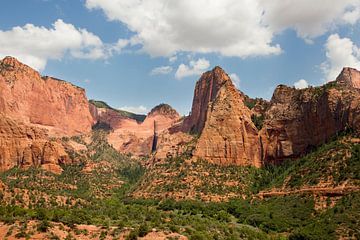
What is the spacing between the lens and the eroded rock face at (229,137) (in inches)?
4692

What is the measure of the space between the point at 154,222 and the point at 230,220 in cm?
2187

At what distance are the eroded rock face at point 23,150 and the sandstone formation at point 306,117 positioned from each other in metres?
64.4

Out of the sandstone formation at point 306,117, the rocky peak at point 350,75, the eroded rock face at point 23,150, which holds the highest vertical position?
the rocky peak at point 350,75

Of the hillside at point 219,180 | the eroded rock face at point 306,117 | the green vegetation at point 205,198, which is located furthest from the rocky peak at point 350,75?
the green vegetation at point 205,198

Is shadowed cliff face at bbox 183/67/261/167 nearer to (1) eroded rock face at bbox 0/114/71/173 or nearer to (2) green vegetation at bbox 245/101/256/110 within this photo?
(2) green vegetation at bbox 245/101/256/110

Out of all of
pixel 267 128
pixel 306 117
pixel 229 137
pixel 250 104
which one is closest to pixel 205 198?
pixel 229 137

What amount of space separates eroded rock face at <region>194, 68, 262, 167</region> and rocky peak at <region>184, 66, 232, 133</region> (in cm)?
3007

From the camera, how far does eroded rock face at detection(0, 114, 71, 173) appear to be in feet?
438

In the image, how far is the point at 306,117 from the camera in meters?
115

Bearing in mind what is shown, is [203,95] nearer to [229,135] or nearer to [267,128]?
[267,128]

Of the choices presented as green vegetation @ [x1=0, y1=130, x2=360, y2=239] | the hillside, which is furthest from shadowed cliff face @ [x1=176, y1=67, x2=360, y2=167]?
green vegetation @ [x1=0, y1=130, x2=360, y2=239]

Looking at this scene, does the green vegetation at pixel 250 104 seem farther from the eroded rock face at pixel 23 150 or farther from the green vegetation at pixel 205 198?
the eroded rock face at pixel 23 150

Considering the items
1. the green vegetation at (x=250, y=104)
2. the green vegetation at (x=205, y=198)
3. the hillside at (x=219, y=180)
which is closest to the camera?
the hillside at (x=219, y=180)

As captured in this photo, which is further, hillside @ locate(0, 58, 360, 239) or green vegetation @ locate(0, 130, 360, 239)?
green vegetation @ locate(0, 130, 360, 239)
